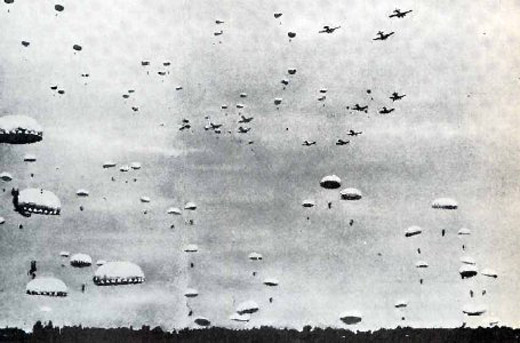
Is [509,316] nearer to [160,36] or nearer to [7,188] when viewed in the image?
[160,36]

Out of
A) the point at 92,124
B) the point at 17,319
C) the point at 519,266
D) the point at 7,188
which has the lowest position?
the point at 17,319

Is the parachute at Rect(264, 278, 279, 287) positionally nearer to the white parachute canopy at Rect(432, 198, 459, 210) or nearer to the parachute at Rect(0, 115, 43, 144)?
the white parachute canopy at Rect(432, 198, 459, 210)

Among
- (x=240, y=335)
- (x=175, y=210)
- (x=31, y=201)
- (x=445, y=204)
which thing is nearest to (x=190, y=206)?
(x=175, y=210)

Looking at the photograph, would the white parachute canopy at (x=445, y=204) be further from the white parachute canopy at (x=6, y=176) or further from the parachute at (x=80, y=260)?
the white parachute canopy at (x=6, y=176)

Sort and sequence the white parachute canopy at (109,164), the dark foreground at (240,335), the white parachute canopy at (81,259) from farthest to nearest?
1. the white parachute canopy at (81,259)
2. the white parachute canopy at (109,164)
3. the dark foreground at (240,335)

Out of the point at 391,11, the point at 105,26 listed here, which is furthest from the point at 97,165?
the point at 391,11

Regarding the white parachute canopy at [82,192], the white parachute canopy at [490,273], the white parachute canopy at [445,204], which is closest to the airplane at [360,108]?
the white parachute canopy at [445,204]
